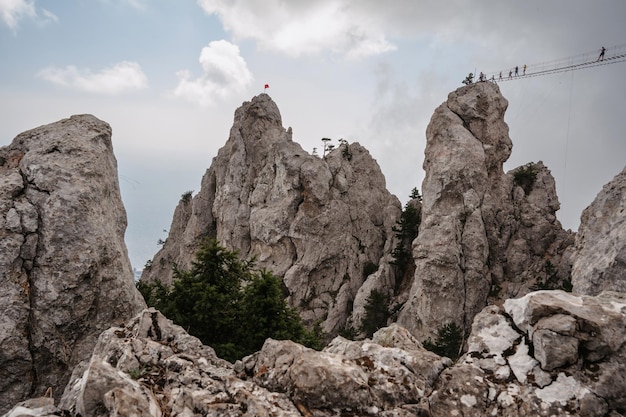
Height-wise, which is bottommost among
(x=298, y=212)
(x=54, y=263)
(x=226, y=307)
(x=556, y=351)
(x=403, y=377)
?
(x=403, y=377)

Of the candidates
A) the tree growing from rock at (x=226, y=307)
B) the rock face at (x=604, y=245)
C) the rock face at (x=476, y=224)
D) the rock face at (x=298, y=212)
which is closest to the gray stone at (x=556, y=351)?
the rock face at (x=604, y=245)

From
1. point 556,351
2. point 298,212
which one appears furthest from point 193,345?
point 298,212

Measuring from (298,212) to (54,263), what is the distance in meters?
56.0

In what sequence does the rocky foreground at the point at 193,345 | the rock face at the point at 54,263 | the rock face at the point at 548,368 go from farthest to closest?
the rock face at the point at 54,263
the rocky foreground at the point at 193,345
the rock face at the point at 548,368

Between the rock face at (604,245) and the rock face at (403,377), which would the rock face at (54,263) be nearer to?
the rock face at (403,377)

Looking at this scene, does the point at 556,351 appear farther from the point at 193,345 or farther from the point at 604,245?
the point at 604,245

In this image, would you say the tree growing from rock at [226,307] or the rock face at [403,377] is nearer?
the rock face at [403,377]

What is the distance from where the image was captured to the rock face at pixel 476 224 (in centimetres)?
5412

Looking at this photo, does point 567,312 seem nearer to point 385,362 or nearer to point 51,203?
point 385,362

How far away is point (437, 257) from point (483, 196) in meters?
Answer: 13.7

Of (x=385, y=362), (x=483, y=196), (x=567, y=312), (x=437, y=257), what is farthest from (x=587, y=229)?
(x=483, y=196)

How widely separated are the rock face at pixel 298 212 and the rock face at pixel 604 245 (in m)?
42.3

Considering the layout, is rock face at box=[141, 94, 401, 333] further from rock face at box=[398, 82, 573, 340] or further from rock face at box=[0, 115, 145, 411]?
rock face at box=[0, 115, 145, 411]

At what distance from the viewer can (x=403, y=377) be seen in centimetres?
869
